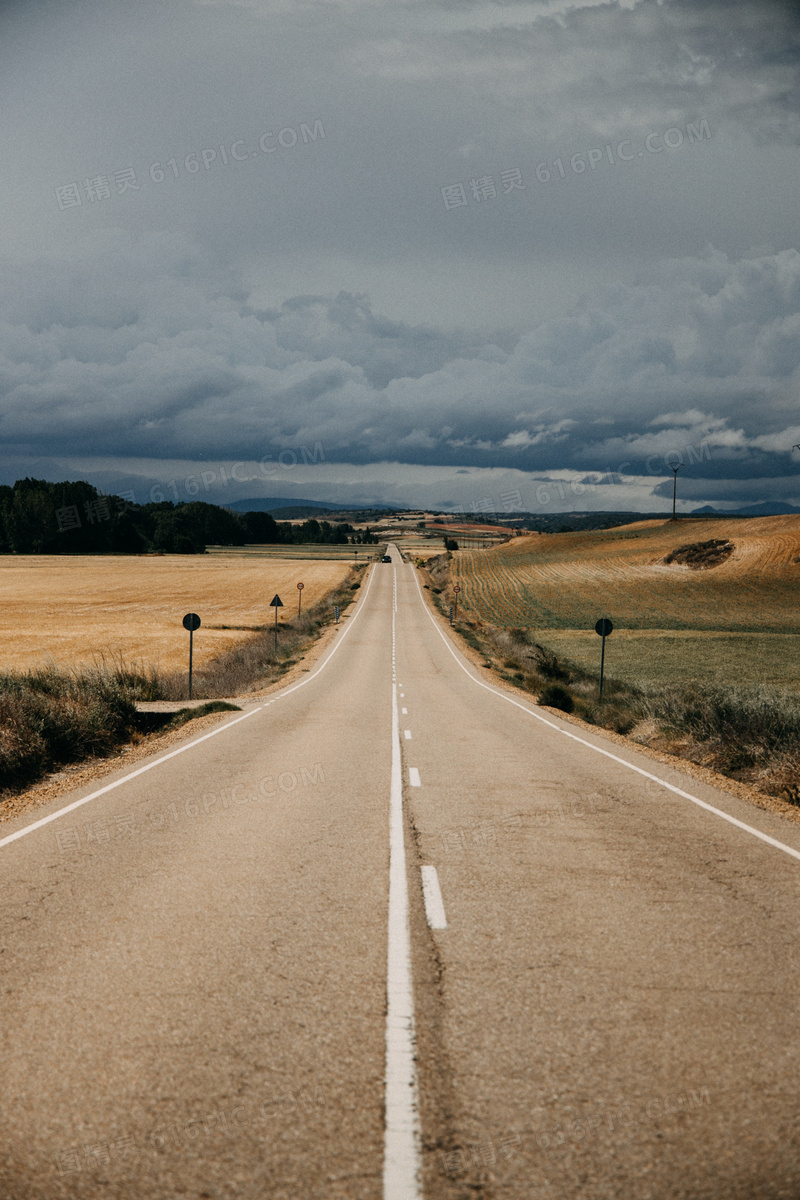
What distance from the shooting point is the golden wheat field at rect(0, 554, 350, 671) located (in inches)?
1610

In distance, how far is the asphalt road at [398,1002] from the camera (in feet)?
9.69

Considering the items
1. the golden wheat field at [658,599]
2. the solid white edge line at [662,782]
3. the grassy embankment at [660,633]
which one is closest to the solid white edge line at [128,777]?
the solid white edge line at [662,782]

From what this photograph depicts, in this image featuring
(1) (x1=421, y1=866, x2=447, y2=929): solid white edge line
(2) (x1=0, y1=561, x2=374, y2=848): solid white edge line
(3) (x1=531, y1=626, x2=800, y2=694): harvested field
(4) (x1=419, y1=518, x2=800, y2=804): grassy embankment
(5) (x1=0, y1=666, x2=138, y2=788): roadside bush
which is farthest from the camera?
(3) (x1=531, y1=626, x2=800, y2=694): harvested field

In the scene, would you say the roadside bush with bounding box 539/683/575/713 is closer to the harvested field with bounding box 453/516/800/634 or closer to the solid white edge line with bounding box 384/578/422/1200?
the solid white edge line with bounding box 384/578/422/1200

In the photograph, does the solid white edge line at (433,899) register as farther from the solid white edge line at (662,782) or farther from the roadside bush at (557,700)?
the roadside bush at (557,700)

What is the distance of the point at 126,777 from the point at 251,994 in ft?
23.3

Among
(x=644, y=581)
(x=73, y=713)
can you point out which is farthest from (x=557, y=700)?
(x=644, y=581)

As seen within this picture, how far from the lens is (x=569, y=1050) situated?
3678 mm

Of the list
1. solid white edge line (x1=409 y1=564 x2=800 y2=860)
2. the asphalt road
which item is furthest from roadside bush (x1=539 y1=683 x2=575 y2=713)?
the asphalt road

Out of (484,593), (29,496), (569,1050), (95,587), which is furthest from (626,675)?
(29,496)

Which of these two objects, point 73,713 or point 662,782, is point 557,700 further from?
point 73,713

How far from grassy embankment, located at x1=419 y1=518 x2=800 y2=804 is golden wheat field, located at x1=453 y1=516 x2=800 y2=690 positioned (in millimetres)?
173

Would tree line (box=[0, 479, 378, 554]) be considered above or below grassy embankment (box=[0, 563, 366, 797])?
above

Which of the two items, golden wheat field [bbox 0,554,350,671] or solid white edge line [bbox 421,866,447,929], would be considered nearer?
solid white edge line [bbox 421,866,447,929]
